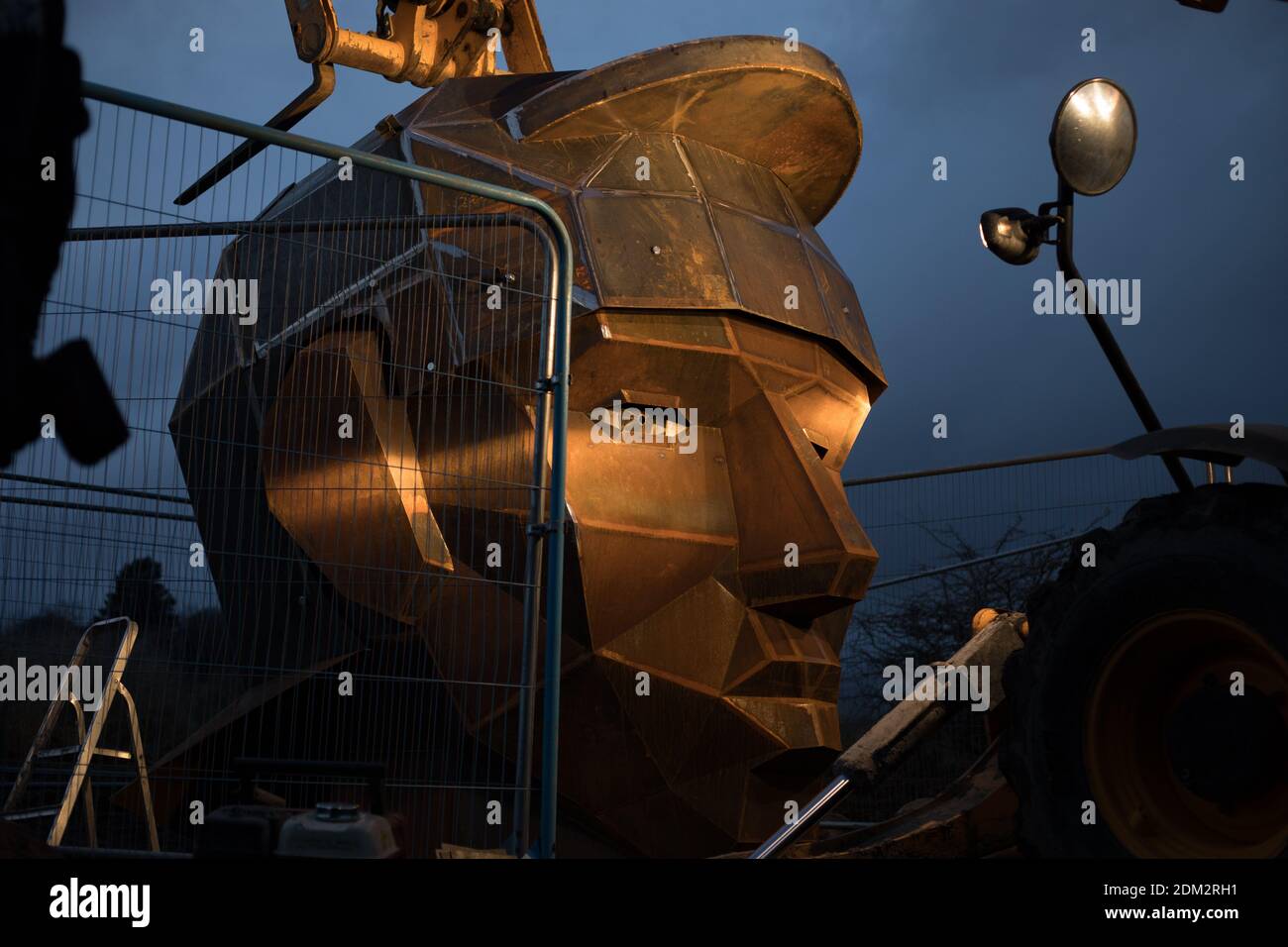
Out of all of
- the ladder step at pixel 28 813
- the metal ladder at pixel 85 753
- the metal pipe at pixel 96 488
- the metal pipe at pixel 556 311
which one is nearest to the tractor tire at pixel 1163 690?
the metal pipe at pixel 556 311

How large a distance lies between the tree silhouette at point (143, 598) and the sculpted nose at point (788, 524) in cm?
287

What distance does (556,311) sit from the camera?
519 cm

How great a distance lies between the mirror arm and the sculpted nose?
2971 mm

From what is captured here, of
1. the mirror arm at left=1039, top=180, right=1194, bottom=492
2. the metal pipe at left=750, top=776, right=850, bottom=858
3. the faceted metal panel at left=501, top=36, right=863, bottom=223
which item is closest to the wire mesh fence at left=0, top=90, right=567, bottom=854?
the faceted metal panel at left=501, top=36, right=863, bottom=223

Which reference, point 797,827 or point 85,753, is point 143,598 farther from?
point 797,827

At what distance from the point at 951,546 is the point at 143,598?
24.3 feet

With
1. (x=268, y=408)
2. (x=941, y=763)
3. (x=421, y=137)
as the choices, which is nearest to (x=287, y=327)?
(x=268, y=408)

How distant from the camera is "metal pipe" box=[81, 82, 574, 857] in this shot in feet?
14.4

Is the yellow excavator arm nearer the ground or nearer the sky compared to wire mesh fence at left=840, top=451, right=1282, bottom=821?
nearer the sky

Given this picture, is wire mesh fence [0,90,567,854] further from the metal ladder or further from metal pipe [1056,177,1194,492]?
metal pipe [1056,177,1194,492]

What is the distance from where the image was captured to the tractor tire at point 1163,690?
9.40ft

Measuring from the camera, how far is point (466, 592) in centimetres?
639

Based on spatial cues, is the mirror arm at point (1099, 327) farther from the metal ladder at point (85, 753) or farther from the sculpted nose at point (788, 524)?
the metal ladder at point (85, 753)
